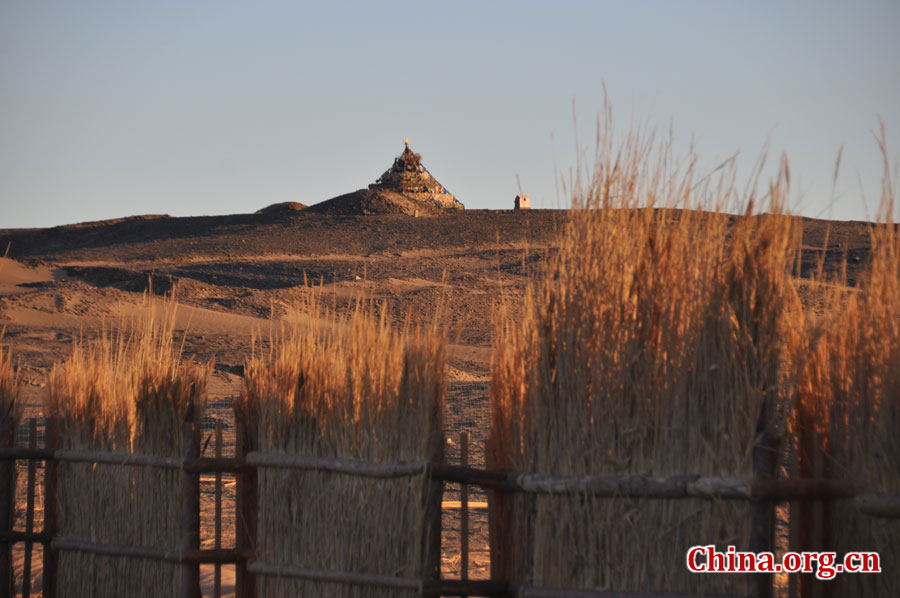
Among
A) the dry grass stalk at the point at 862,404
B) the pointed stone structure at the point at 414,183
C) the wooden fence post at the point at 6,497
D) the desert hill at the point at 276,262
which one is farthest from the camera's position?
the pointed stone structure at the point at 414,183

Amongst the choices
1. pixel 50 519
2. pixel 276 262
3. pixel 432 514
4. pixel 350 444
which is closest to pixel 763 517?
pixel 432 514

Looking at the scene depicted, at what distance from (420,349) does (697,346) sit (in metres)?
1.44

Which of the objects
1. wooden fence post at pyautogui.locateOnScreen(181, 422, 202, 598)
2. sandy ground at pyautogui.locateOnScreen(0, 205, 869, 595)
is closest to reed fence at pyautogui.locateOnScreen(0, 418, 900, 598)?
wooden fence post at pyautogui.locateOnScreen(181, 422, 202, 598)

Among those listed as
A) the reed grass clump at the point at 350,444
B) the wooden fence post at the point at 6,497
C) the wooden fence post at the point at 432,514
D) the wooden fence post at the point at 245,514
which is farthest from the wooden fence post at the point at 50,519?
the wooden fence post at the point at 432,514

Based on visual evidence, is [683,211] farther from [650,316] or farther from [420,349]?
[420,349]

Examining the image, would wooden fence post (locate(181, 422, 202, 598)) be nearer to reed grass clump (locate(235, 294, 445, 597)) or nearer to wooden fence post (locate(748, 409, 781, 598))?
reed grass clump (locate(235, 294, 445, 597))

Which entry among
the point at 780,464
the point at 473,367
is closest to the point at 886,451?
the point at 780,464

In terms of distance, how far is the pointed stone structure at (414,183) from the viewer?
4266cm

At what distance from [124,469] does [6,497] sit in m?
1.13

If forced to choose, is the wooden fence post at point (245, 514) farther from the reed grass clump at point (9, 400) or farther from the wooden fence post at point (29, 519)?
the reed grass clump at point (9, 400)

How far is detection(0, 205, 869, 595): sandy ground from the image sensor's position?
45.7ft

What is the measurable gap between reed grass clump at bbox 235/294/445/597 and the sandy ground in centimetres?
210

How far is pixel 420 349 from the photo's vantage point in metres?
4.82

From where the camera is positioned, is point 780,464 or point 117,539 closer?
point 780,464
